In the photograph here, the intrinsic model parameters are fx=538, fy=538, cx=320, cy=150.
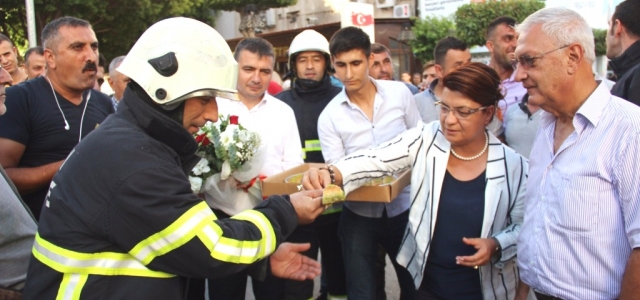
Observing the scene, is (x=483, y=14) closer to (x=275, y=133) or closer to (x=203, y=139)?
(x=275, y=133)

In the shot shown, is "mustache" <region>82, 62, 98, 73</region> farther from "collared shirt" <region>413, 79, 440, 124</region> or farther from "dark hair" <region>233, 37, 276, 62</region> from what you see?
"collared shirt" <region>413, 79, 440, 124</region>

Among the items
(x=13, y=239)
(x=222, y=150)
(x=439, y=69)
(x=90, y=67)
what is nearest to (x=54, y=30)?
(x=90, y=67)

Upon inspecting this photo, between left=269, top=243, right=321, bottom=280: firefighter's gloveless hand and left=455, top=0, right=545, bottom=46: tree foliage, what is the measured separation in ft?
64.9

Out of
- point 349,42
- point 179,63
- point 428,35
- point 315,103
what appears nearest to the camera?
point 179,63

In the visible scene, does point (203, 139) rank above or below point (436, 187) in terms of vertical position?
above

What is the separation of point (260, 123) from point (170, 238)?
2.28 meters

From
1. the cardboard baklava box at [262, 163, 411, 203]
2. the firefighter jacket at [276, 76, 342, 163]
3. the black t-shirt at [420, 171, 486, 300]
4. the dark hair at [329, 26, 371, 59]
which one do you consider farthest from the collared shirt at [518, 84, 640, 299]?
the firefighter jacket at [276, 76, 342, 163]

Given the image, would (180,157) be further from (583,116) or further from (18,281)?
(583,116)

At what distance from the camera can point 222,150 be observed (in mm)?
3256

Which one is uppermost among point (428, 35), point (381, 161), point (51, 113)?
point (51, 113)

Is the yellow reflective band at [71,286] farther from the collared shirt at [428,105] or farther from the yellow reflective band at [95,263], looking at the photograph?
the collared shirt at [428,105]

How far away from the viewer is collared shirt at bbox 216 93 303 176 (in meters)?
3.98

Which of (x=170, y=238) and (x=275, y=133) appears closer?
(x=170, y=238)

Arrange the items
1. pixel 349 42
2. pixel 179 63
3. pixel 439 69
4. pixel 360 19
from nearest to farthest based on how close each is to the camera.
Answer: pixel 179 63, pixel 349 42, pixel 439 69, pixel 360 19
